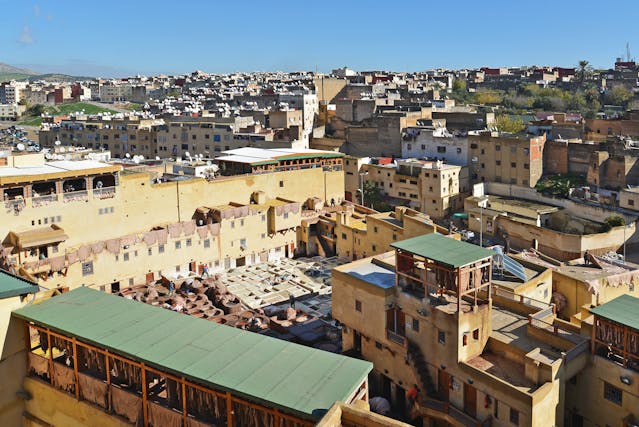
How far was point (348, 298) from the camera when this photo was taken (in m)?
16.9

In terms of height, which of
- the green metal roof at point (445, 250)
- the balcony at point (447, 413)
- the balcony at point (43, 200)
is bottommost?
the balcony at point (447, 413)

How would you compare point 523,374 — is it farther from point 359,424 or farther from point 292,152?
point 292,152

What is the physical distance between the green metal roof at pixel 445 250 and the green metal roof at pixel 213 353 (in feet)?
18.6

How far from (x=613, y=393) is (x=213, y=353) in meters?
8.59

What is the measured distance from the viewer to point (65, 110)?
84812mm

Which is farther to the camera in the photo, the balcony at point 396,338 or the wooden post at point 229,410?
the balcony at point 396,338

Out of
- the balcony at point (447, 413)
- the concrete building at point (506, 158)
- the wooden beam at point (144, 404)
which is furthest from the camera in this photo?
the concrete building at point (506, 158)

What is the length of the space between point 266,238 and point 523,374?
17.7m

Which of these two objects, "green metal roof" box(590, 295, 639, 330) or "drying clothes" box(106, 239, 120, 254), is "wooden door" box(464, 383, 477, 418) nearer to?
"green metal roof" box(590, 295, 639, 330)

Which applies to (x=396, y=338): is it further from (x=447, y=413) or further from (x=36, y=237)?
(x=36, y=237)

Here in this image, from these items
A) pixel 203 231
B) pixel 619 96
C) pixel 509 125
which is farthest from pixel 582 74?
pixel 203 231

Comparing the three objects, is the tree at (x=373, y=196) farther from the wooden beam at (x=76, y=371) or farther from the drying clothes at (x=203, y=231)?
the wooden beam at (x=76, y=371)

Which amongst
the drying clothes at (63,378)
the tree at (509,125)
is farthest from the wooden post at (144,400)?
the tree at (509,125)

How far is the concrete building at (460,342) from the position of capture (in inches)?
512
